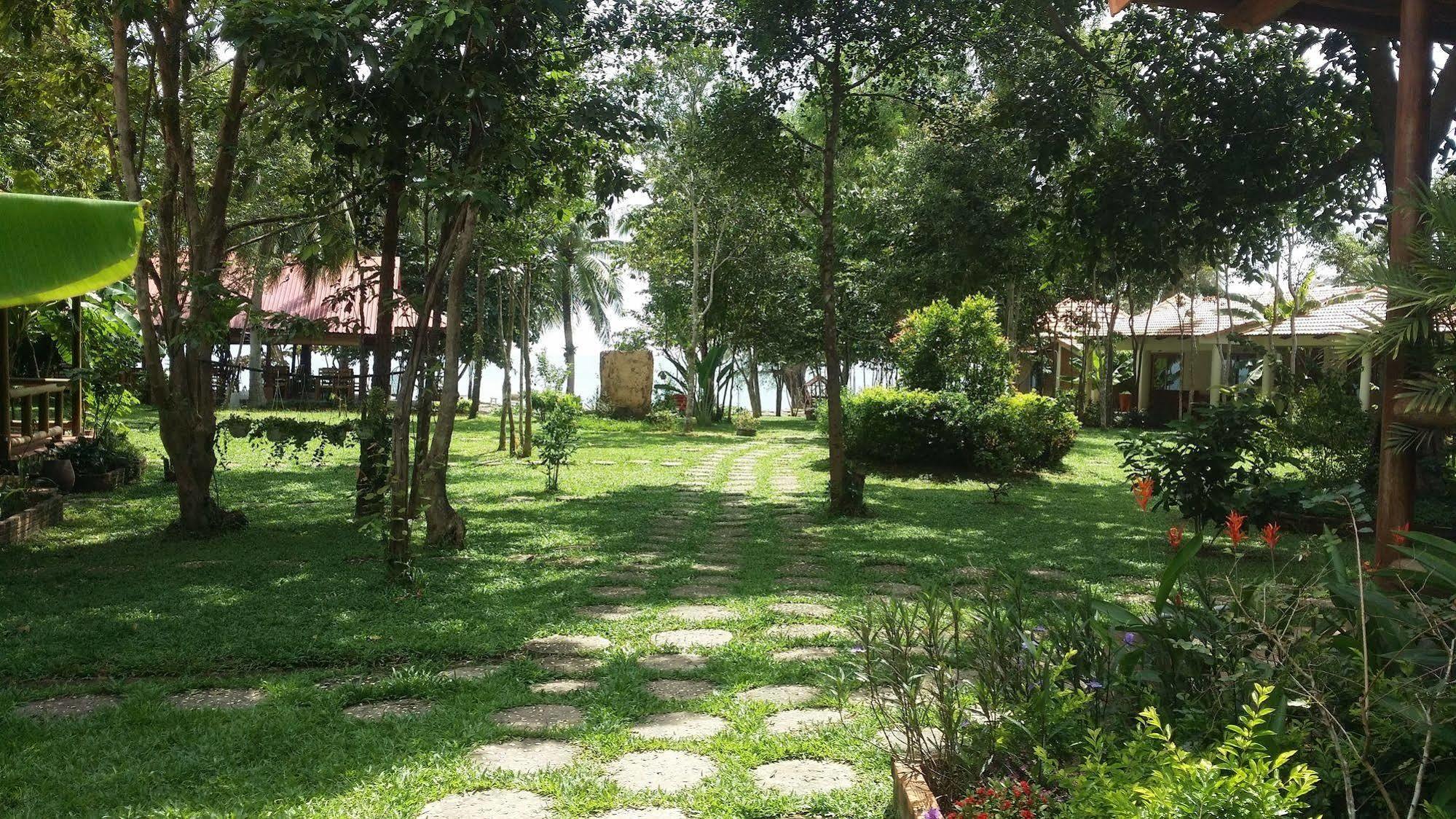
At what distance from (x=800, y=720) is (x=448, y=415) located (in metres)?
3.82

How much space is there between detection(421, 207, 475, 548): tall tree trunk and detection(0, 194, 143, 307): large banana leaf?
365cm

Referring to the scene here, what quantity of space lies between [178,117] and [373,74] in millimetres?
2078

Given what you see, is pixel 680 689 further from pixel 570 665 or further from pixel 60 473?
pixel 60 473

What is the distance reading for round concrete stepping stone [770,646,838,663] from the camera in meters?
4.31

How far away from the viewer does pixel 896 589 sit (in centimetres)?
595

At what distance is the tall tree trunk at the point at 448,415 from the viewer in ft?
21.3

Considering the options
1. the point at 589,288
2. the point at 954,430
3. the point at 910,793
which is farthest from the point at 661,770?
the point at 589,288

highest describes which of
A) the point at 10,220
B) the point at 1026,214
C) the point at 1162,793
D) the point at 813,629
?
the point at 1026,214

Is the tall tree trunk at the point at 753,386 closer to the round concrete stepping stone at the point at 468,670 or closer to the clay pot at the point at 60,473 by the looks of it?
the clay pot at the point at 60,473

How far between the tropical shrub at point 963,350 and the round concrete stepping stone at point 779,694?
1039 centimetres

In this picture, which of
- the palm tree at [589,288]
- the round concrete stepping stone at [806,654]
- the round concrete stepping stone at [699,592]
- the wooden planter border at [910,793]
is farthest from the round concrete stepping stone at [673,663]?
the palm tree at [589,288]

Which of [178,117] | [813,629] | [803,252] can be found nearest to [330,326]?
[178,117]

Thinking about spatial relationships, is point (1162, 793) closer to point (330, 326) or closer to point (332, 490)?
point (330, 326)

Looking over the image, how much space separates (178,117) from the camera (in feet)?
23.5
